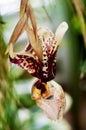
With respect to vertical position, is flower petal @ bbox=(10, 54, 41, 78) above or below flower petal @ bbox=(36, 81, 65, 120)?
above

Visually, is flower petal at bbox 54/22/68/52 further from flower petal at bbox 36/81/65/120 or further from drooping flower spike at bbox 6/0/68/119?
flower petal at bbox 36/81/65/120

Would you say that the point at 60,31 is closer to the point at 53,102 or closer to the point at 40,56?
the point at 40,56

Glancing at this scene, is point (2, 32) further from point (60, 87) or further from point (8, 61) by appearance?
point (60, 87)

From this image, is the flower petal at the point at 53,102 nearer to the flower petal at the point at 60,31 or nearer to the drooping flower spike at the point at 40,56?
the drooping flower spike at the point at 40,56

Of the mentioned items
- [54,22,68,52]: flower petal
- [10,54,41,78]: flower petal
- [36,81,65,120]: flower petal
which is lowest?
[36,81,65,120]: flower petal

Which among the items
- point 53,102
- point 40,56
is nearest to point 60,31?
point 40,56

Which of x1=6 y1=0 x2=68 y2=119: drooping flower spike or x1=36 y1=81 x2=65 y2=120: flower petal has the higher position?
x1=6 y1=0 x2=68 y2=119: drooping flower spike

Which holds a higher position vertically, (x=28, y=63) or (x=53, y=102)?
(x=28, y=63)

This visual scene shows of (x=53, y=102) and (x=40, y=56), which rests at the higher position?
(x=40, y=56)

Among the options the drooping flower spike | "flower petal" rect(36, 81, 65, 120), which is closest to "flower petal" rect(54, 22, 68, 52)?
the drooping flower spike

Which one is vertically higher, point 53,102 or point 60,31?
point 60,31
